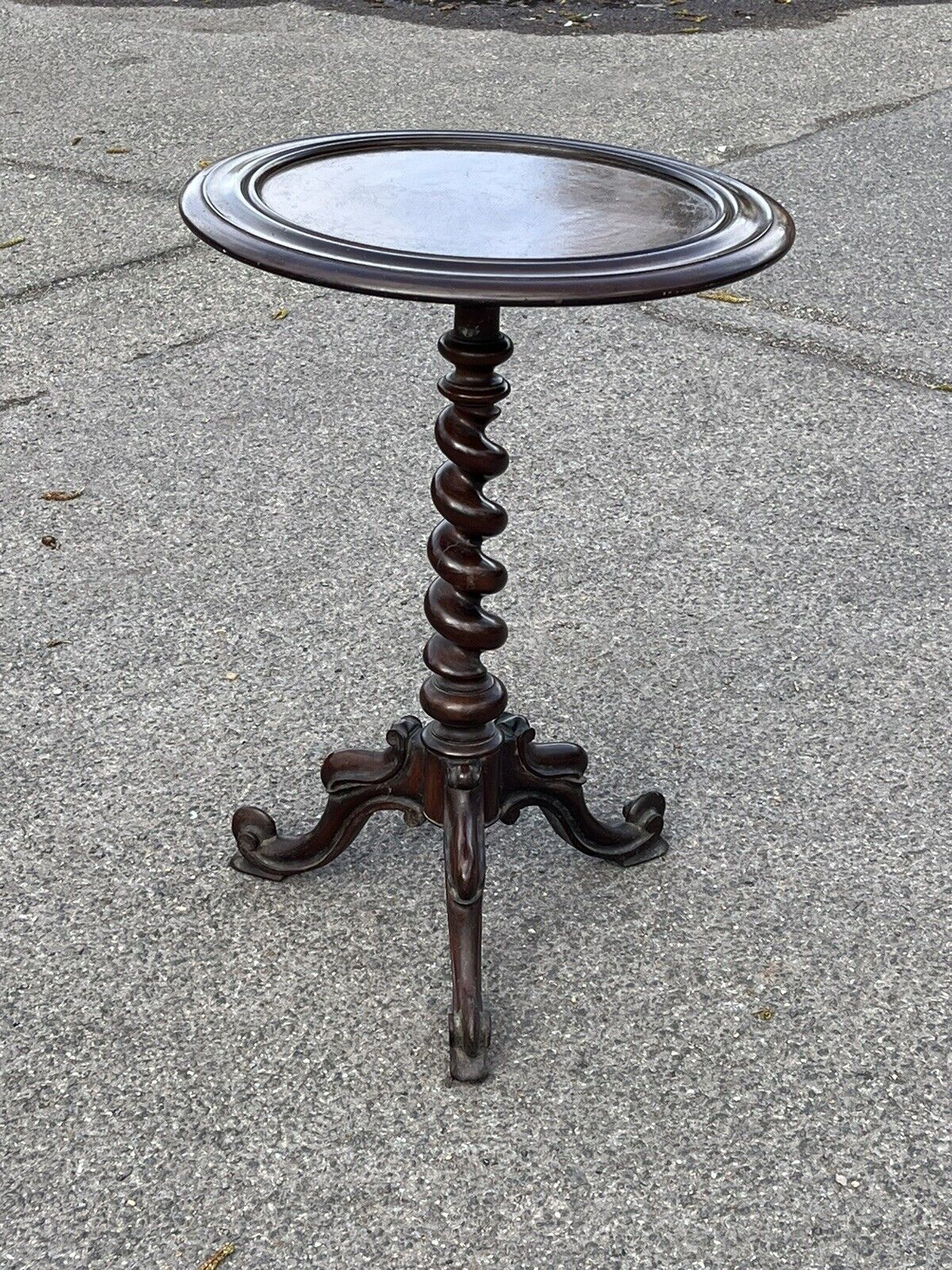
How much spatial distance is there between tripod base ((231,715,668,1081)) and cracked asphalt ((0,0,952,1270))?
2.3 inches

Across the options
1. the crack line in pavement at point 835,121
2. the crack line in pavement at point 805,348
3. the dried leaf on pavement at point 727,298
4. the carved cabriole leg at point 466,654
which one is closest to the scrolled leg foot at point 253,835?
the carved cabriole leg at point 466,654

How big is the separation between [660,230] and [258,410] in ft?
8.18

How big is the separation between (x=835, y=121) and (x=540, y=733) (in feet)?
16.6

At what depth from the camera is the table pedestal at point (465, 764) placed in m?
2.23

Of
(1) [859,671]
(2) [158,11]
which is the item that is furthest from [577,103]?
(1) [859,671]

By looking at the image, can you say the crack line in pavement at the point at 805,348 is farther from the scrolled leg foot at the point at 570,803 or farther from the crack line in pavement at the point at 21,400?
the scrolled leg foot at the point at 570,803

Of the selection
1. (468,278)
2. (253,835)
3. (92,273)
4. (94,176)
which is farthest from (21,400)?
(468,278)

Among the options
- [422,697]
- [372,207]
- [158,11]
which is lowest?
[158,11]

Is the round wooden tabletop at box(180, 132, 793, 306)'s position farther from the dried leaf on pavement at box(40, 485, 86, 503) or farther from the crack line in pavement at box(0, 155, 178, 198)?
the crack line in pavement at box(0, 155, 178, 198)

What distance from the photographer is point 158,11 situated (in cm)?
891

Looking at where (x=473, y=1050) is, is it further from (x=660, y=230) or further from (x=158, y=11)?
(x=158, y=11)

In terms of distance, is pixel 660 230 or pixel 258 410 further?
pixel 258 410

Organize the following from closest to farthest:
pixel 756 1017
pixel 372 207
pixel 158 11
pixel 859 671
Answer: pixel 372 207
pixel 756 1017
pixel 859 671
pixel 158 11

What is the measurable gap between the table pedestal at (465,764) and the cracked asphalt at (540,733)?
0.27ft
